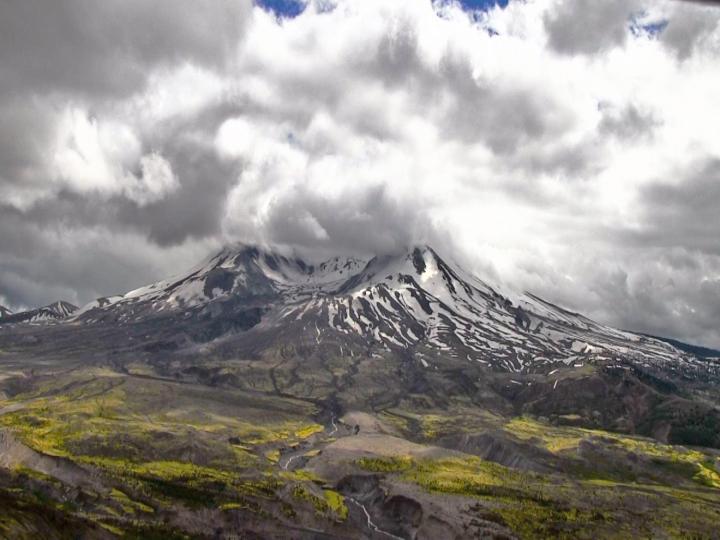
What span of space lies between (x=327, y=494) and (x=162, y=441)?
49.8 m

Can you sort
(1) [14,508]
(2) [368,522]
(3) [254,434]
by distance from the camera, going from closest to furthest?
1. (1) [14,508]
2. (2) [368,522]
3. (3) [254,434]

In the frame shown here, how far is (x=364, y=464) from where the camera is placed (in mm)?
151250

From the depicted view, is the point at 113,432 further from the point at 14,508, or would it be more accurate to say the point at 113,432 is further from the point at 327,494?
the point at 14,508

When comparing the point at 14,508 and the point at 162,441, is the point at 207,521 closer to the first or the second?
the point at 14,508

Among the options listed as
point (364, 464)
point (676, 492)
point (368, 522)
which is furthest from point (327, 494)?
point (676, 492)

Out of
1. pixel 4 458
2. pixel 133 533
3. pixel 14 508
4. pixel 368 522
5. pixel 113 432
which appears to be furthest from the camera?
pixel 113 432

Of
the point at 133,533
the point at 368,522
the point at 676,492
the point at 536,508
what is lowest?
the point at 133,533

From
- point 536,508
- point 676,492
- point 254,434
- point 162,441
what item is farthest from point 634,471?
point 162,441

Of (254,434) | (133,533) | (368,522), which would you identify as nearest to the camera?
(133,533)

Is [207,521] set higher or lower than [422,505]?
lower

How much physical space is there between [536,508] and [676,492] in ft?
175

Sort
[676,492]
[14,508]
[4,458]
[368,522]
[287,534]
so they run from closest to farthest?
[14,508] < [287,534] < [368,522] < [4,458] < [676,492]

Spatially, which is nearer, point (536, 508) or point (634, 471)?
point (536, 508)

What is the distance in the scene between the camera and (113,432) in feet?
528
